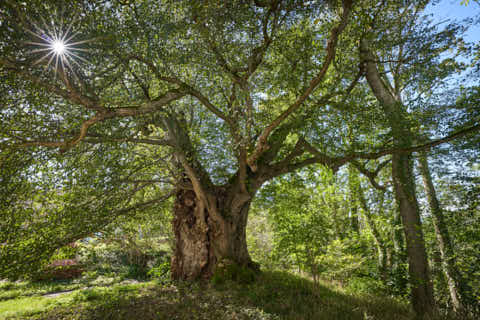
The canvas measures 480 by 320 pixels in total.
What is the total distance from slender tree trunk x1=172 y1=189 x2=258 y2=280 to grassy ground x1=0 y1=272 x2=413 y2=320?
66cm

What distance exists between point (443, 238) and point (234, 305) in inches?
226

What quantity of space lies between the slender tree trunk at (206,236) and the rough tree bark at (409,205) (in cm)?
462

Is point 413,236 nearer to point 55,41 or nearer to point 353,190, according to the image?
point 353,190

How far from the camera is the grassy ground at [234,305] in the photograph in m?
4.63

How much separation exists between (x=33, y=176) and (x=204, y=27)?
483 centimetres

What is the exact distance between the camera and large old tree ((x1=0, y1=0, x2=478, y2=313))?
12.6 feet

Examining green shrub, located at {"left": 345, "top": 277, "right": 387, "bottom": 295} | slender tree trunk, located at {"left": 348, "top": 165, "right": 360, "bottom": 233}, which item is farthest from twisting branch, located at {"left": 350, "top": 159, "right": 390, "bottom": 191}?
green shrub, located at {"left": 345, "top": 277, "right": 387, "bottom": 295}

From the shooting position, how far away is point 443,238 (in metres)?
5.95

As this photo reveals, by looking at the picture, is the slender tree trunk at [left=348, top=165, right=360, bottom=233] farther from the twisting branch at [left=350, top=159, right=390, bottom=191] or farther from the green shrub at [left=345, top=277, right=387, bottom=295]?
the green shrub at [left=345, top=277, right=387, bottom=295]

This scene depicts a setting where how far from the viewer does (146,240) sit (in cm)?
1378

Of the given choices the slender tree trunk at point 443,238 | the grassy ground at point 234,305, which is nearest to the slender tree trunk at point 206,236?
the grassy ground at point 234,305

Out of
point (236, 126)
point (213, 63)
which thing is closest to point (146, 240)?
point (236, 126)

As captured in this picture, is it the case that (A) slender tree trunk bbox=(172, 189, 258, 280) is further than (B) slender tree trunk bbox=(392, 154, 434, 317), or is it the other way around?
(A) slender tree trunk bbox=(172, 189, 258, 280)

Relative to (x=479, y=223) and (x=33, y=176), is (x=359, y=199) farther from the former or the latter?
(x=33, y=176)
